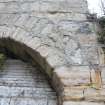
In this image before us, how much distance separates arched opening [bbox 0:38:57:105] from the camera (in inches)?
147

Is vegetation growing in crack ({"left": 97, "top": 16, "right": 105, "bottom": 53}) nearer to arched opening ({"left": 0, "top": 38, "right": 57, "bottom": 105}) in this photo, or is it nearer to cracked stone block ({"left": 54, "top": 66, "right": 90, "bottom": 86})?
cracked stone block ({"left": 54, "top": 66, "right": 90, "bottom": 86})

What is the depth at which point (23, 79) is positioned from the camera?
389cm

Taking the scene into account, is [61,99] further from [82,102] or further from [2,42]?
[2,42]

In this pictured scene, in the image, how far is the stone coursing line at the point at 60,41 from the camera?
11.7ft

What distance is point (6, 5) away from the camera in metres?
4.20

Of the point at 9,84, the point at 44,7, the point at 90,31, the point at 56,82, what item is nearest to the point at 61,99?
the point at 56,82

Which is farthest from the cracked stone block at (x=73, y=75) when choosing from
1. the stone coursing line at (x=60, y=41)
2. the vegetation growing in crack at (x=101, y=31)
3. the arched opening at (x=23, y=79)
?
the vegetation growing in crack at (x=101, y=31)

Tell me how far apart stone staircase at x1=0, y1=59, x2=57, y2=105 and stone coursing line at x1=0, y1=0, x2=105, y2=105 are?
5.2 inches

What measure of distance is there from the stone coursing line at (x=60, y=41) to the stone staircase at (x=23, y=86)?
5.2 inches

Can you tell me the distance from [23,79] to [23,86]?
97 millimetres

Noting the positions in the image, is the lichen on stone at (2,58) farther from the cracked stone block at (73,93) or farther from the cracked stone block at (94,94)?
the cracked stone block at (94,94)

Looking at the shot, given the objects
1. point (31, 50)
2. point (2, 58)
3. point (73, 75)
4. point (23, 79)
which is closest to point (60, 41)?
point (31, 50)

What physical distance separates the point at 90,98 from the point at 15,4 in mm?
1578

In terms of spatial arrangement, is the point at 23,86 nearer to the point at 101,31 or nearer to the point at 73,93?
the point at 73,93
